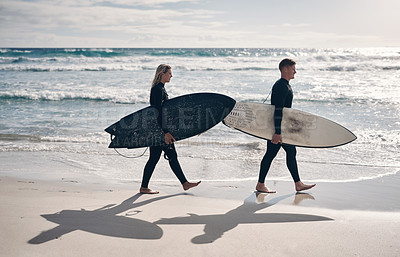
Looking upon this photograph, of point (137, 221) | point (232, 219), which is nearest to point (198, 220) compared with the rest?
point (232, 219)

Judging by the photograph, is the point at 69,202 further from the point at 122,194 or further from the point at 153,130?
the point at 153,130

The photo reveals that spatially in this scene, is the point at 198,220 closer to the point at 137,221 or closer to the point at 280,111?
the point at 137,221

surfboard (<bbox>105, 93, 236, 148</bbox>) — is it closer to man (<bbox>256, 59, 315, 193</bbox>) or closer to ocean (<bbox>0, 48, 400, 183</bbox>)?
ocean (<bbox>0, 48, 400, 183</bbox>)

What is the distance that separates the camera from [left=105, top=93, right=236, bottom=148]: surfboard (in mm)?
4262

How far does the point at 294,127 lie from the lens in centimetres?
466

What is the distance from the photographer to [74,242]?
2771mm

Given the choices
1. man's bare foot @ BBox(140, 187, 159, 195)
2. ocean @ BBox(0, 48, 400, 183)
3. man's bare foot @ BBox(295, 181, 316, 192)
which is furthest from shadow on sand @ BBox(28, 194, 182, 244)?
man's bare foot @ BBox(295, 181, 316, 192)

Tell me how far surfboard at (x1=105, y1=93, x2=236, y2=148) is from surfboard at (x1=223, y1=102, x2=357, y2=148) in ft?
1.22

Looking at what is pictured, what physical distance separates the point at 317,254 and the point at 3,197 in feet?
10.4

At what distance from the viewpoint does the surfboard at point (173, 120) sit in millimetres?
4262

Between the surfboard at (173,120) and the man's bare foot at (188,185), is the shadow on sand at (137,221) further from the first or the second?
the surfboard at (173,120)

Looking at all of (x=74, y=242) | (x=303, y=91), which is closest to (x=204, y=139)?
(x=74, y=242)

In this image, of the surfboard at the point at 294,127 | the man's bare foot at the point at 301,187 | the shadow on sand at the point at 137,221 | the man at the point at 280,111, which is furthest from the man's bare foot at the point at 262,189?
the surfboard at the point at 294,127

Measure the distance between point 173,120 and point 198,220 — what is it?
1.46 metres
